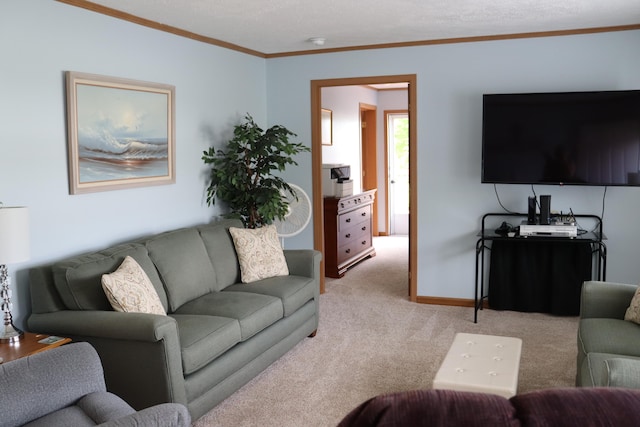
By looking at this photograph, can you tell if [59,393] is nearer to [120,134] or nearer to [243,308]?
[243,308]

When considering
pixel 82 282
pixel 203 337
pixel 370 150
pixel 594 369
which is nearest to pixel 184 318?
pixel 203 337

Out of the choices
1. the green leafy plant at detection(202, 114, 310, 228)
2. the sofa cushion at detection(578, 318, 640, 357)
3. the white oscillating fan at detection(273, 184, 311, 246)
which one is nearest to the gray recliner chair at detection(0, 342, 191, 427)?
the sofa cushion at detection(578, 318, 640, 357)

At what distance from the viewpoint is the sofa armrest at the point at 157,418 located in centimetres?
197

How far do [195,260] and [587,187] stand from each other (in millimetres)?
3268

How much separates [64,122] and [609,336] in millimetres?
3266

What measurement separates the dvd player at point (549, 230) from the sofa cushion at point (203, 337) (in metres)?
2.56

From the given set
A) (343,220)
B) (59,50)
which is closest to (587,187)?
(343,220)

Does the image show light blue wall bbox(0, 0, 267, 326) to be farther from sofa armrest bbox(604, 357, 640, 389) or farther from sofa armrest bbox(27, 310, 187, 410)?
sofa armrest bbox(604, 357, 640, 389)

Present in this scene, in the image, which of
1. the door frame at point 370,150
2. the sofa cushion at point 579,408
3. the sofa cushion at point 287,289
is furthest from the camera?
the door frame at point 370,150

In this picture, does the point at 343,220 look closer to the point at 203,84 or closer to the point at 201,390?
the point at 203,84

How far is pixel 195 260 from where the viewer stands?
4227 millimetres

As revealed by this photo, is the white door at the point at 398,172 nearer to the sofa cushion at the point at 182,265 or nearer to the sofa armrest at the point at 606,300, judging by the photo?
the sofa cushion at the point at 182,265

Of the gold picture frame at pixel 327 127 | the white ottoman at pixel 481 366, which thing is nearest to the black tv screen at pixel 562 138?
the white ottoman at pixel 481 366

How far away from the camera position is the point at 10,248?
300 cm
